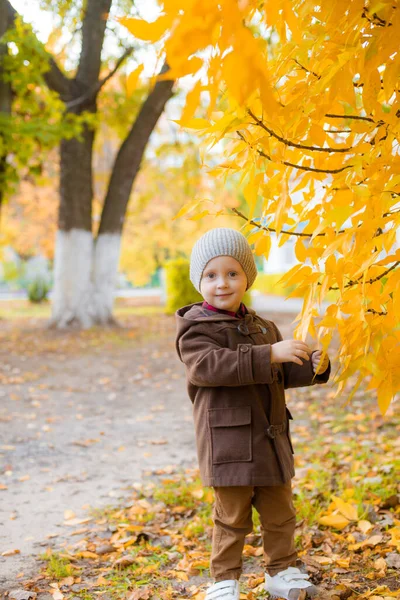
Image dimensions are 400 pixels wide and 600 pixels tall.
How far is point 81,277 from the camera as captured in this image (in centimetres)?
1148

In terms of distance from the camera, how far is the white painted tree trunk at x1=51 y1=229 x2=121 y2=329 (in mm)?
11406

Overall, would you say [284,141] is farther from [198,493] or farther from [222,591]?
[198,493]

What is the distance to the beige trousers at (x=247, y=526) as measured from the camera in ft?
7.42

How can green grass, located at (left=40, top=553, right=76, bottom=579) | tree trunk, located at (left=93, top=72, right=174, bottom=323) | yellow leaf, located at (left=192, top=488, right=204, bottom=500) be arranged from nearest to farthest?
green grass, located at (left=40, top=553, right=76, bottom=579) < yellow leaf, located at (left=192, top=488, right=204, bottom=500) < tree trunk, located at (left=93, top=72, right=174, bottom=323)

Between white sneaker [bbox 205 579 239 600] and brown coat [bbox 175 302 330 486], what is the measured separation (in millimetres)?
377

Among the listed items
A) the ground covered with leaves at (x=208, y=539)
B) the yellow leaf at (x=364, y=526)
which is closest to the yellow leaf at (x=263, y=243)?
the ground covered with leaves at (x=208, y=539)

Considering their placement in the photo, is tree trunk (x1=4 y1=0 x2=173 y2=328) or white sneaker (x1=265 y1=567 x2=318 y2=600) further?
tree trunk (x1=4 y1=0 x2=173 y2=328)

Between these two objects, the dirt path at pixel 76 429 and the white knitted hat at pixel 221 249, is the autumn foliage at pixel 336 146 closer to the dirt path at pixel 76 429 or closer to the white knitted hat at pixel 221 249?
the white knitted hat at pixel 221 249

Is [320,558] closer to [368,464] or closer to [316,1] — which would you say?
[368,464]

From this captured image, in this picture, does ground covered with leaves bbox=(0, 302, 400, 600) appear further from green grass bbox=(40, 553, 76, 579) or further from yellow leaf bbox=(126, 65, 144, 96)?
yellow leaf bbox=(126, 65, 144, 96)

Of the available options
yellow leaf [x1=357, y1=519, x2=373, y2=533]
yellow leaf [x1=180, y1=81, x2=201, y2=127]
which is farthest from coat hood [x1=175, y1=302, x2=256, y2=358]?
yellow leaf [x1=357, y1=519, x2=373, y2=533]

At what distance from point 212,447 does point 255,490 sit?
0.28 meters

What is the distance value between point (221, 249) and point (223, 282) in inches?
4.8

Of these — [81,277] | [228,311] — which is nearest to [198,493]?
[228,311]
